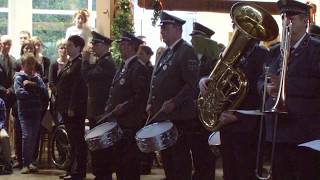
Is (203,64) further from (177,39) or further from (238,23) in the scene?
(238,23)

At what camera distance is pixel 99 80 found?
732 cm

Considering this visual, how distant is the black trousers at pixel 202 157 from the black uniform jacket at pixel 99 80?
1526mm

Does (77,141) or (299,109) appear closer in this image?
(299,109)

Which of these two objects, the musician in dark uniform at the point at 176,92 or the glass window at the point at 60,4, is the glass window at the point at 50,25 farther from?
the musician in dark uniform at the point at 176,92

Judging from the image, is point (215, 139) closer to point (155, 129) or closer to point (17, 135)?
point (155, 129)

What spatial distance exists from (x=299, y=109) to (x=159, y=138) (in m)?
1.51

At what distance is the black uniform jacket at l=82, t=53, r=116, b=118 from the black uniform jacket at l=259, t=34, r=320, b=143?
3367 mm

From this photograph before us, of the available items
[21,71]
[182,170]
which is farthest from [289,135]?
[21,71]

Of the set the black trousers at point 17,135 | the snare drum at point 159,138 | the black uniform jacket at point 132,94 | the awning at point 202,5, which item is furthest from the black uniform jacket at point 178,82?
the awning at point 202,5

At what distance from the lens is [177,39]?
5.81 meters

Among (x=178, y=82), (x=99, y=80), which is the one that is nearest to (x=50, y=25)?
(x=99, y=80)

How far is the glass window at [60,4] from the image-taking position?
12867mm

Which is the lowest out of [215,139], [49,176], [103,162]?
[49,176]

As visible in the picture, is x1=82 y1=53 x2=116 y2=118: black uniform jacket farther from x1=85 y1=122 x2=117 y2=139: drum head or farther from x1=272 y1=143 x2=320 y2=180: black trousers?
x1=272 y1=143 x2=320 y2=180: black trousers
